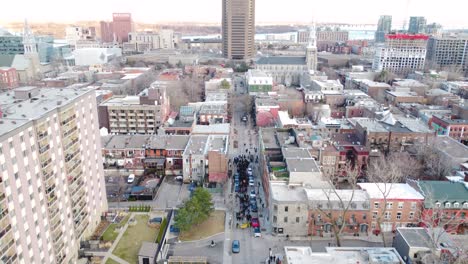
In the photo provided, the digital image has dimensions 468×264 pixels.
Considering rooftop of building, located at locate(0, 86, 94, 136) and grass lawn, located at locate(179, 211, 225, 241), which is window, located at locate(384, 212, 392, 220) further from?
rooftop of building, located at locate(0, 86, 94, 136)

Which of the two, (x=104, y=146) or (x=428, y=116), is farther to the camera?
(x=428, y=116)

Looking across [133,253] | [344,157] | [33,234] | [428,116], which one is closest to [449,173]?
[344,157]

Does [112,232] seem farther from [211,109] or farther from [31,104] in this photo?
[211,109]

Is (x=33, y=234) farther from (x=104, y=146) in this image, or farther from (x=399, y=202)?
(x=399, y=202)

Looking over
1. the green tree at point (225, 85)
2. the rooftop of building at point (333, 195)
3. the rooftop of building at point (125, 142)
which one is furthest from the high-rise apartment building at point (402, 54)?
the rooftop of building at point (333, 195)

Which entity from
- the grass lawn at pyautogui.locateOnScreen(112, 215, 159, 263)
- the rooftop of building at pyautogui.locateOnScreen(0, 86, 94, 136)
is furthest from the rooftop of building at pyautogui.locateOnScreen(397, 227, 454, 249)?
the rooftop of building at pyautogui.locateOnScreen(0, 86, 94, 136)

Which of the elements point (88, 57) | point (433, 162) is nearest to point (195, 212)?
point (433, 162)

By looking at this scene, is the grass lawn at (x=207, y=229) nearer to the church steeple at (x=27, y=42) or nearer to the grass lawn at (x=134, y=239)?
the grass lawn at (x=134, y=239)
